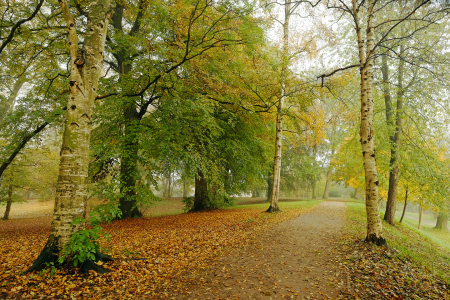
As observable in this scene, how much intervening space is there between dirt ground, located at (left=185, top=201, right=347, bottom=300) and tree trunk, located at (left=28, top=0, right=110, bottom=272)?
8.10 feet

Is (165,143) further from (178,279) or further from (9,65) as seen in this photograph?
(9,65)

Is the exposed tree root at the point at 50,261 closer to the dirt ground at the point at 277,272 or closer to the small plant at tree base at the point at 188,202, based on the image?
the dirt ground at the point at 277,272

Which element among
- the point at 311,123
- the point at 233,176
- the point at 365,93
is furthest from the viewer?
the point at 233,176

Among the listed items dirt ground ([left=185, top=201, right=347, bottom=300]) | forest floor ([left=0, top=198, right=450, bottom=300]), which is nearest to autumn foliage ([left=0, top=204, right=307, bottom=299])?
forest floor ([left=0, top=198, right=450, bottom=300])

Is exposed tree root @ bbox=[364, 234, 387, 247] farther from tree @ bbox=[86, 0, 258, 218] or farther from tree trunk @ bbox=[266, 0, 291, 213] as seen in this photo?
tree @ bbox=[86, 0, 258, 218]

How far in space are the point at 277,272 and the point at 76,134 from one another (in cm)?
517

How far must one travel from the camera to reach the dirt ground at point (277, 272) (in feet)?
13.1

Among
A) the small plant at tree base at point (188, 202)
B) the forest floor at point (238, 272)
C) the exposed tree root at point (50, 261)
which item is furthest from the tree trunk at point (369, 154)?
the small plant at tree base at point (188, 202)

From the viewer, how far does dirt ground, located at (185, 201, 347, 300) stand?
4004 millimetres

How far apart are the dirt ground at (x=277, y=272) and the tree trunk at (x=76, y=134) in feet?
8.10

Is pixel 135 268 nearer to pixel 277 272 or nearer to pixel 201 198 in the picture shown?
pixel 277 272

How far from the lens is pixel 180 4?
7.41m

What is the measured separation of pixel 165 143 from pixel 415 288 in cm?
768

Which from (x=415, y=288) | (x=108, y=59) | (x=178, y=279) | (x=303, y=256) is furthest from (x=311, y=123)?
(x=108, y=59)
